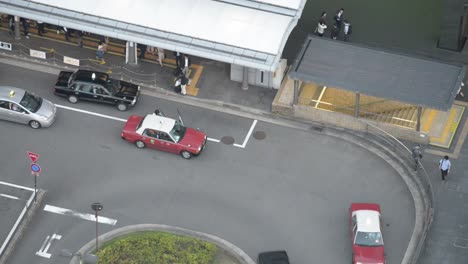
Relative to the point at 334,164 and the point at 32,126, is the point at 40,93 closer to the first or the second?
the point at 32,126

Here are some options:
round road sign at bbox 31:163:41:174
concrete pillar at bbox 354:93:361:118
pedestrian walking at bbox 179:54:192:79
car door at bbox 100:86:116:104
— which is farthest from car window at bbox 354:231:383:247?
car door at bbox 100:86:116:104

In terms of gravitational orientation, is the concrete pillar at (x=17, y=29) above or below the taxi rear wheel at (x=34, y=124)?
above

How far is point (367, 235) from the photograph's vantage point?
50875 millimetres

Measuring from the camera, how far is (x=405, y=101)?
55.4 metres

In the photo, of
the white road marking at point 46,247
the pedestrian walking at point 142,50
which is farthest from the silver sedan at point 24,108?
the white road marking at point 46,247

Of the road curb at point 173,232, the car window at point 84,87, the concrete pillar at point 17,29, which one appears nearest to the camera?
the road curb at point 173,232

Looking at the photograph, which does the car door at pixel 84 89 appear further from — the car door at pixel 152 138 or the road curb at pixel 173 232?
the road curb at pixel 173 232

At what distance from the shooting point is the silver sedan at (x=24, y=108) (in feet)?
187

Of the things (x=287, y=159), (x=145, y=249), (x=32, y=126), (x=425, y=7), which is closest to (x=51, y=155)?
(x=32, y=126)

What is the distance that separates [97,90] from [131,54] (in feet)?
13.6

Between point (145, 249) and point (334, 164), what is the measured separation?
12.0 metres

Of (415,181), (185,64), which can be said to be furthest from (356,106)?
(185,64)

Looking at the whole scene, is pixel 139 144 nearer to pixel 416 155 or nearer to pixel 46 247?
pixel 46 247

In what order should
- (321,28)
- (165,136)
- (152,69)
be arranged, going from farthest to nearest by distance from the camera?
(321,28), (152,69), (165,136)
